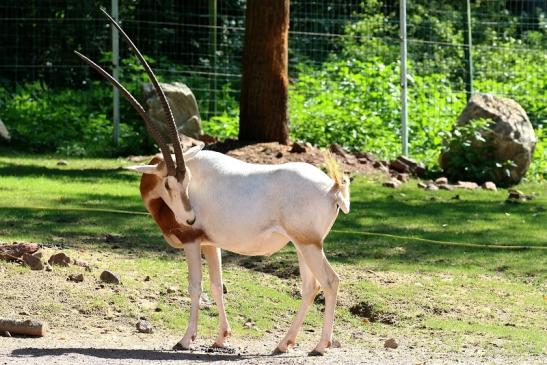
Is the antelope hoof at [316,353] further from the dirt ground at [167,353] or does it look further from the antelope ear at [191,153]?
the antelope ear at [191,153]

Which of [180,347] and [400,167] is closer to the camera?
[180,347]

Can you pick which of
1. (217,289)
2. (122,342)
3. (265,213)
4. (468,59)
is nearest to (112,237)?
(122,342)

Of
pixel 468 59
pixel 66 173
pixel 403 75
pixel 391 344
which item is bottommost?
pixel 391 344

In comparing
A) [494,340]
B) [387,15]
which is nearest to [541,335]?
[494,340]

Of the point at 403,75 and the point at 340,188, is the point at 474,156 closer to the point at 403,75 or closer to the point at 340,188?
the point at 403,75

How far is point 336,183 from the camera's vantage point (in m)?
7.65

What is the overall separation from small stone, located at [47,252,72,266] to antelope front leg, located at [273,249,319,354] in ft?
7.58

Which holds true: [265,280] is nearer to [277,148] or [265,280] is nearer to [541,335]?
[541,335]

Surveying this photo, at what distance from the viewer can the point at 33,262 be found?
30.5 feet

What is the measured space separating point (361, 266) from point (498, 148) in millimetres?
5701

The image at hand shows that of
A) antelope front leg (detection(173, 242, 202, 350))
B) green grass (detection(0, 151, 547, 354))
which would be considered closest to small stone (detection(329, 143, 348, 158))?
green grass (detection(0, 151, 547, 354))

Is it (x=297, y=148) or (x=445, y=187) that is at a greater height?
(x=297, y=148)

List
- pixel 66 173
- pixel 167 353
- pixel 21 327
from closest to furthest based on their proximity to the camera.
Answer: pixel 167 353, pixel 21 327, pixel 66 173

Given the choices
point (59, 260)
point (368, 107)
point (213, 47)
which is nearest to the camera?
point (59, 260)
